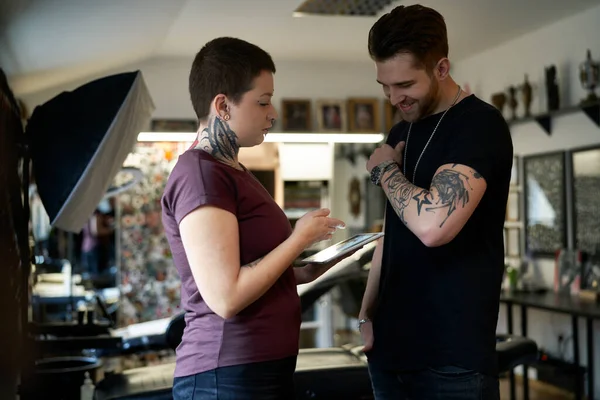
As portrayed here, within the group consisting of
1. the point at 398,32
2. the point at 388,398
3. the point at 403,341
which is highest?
the point at 398,32

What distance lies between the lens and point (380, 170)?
69.2 inches

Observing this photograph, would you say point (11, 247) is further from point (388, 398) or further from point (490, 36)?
point (490, 36)

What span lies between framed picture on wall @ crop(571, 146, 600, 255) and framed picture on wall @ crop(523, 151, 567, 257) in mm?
155

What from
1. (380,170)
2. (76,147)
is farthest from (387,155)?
(76,147)

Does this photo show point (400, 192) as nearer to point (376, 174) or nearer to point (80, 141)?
point (376, 174)

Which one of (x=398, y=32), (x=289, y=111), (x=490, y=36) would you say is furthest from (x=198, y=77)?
(x=289, y=111)

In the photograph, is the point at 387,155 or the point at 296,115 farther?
the point at 296,115

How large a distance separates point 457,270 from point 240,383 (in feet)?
1.87

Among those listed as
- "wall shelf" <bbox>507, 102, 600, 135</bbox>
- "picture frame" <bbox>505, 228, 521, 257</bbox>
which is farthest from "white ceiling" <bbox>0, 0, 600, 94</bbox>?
"picture frame" <bbox>505, 228, 521, 257</bbox>

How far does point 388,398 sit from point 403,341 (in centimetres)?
17

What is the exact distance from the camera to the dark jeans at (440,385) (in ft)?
5.34

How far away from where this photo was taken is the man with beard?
5.25ft

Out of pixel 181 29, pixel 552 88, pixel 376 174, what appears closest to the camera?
pixel 376 174

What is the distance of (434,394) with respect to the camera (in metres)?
1.67
